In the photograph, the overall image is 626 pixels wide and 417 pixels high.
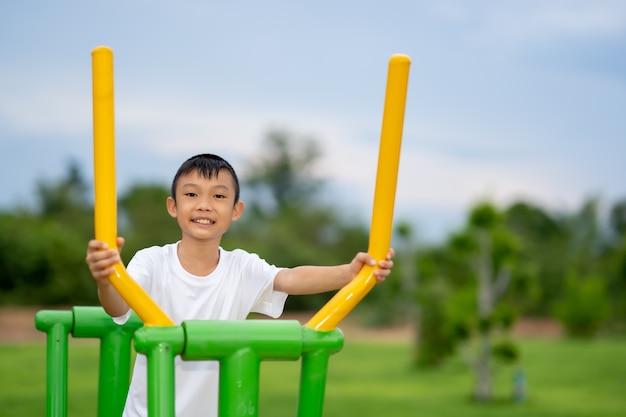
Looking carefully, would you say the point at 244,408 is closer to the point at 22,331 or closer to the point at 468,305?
the point at 468,305

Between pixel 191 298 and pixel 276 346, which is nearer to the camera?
pixel 276 346

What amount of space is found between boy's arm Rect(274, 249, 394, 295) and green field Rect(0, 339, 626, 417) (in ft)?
20.7

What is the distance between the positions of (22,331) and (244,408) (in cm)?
1338

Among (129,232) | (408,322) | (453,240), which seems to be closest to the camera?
(453,240)

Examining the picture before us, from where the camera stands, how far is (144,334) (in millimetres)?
1893

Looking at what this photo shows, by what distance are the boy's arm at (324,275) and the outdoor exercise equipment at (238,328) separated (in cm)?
3

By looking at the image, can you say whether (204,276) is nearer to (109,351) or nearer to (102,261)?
(102,261)

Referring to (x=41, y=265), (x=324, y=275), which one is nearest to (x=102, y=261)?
(x=324, y=275)

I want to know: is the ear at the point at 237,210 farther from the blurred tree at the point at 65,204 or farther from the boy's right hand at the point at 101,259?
the blurred tree at the point at 65,204

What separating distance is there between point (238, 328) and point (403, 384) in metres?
9.36

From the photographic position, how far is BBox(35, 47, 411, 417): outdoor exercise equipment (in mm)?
1901

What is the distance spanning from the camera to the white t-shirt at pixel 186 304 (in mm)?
2268

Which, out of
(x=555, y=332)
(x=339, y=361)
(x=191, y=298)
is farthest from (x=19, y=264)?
(x=191, y=298)

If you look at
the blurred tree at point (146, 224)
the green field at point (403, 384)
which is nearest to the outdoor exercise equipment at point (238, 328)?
the green field at point (403, 384)
